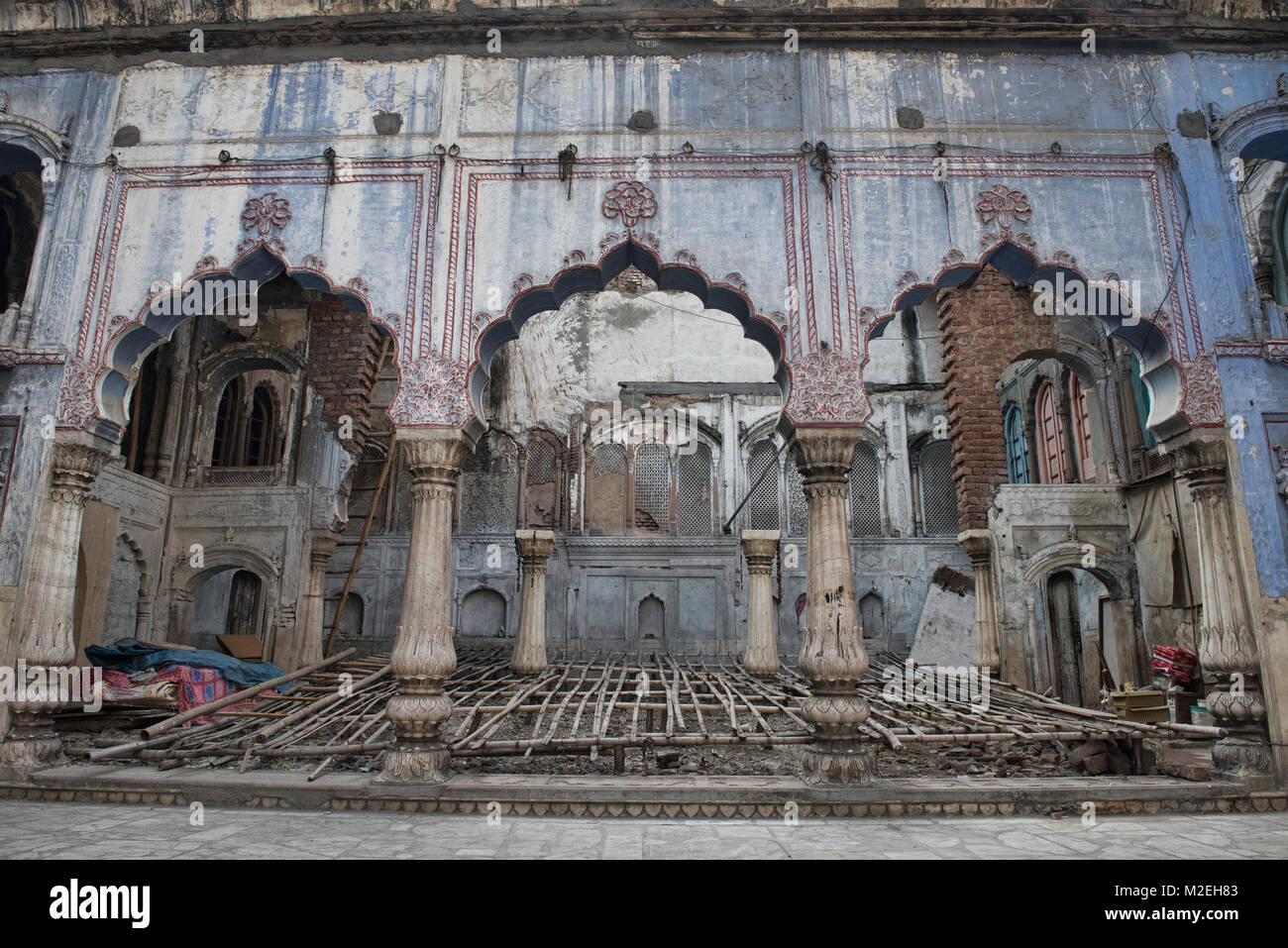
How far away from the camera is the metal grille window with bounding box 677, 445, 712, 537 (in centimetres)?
1861

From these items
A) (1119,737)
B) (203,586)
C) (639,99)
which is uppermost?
(639,99)

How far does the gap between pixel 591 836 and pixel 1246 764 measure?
4873 millimetres

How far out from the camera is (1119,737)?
6.68 m

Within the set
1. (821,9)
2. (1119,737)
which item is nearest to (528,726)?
(1119,737)

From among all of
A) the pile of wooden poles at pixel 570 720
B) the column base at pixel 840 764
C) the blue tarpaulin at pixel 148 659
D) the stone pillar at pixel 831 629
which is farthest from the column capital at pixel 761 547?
the blue tarpaulin at pixel 148 659

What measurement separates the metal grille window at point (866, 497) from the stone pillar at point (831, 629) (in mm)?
12324

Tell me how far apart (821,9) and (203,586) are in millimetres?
13950

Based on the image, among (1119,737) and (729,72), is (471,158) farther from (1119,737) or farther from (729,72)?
(1119,737)

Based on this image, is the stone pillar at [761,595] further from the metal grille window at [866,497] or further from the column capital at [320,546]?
the metal grille window at [866,497]

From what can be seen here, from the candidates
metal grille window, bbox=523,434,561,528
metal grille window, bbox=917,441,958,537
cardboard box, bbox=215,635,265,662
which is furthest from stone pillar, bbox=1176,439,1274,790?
metal grille window, bbox=523,434,561,528

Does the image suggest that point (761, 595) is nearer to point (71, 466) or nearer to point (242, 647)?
point (71, 466)

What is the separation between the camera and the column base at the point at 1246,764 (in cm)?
583

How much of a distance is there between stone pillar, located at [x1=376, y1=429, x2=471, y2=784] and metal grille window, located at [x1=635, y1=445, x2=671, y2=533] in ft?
39.3

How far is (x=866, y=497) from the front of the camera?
739 inches
